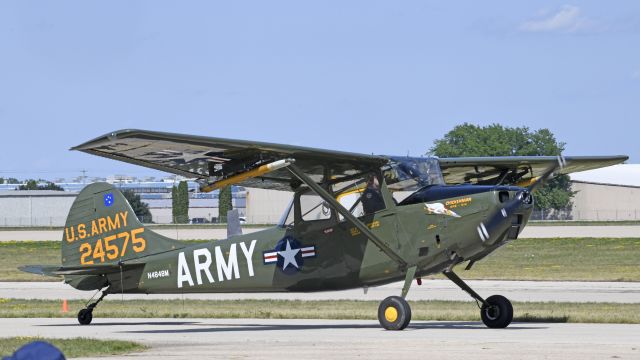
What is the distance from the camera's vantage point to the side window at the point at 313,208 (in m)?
17.1

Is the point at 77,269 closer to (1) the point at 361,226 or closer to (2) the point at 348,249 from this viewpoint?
(2) the point at 348,249

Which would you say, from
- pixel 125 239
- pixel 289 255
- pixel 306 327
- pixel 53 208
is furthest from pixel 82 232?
pixel 53 208

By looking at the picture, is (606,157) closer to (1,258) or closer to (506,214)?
(506,214)

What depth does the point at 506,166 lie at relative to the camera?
18.5 meters

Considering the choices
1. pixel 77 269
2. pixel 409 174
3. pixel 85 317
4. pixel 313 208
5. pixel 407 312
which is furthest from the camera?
pixel 85 317

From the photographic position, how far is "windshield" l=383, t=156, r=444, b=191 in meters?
16.6

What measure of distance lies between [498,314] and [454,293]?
9.36 m

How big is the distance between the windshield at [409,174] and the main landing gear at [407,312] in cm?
130

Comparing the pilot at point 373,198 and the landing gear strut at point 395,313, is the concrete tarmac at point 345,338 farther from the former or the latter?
the pilot at point 373,198

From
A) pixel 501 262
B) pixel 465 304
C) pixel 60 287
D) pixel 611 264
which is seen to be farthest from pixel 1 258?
pixel 465 304

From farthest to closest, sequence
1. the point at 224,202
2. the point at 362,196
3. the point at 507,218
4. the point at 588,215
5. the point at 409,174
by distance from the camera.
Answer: the point at 588,215 → the point at 224,202 → the point at 362,196 → the point at 409,174 → the point at 507,218

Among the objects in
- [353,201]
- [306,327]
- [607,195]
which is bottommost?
[607,195]

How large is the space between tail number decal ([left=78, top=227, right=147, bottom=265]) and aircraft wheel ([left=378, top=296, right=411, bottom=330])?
191 inches

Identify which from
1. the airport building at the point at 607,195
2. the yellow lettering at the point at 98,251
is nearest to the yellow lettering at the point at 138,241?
the yellow lettering at the point at 98,251
